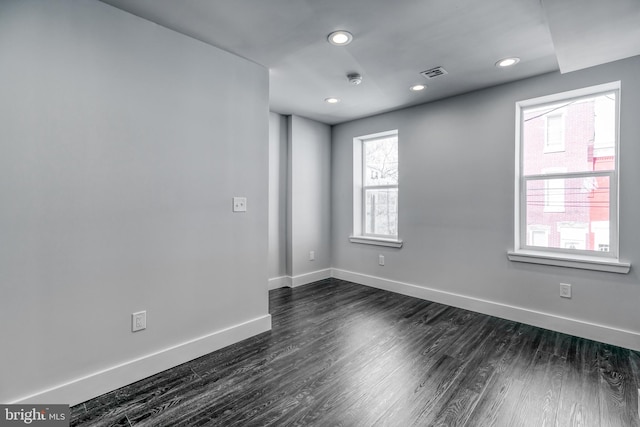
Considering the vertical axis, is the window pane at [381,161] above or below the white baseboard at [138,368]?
above

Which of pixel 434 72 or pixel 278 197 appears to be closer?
pixel 434 72

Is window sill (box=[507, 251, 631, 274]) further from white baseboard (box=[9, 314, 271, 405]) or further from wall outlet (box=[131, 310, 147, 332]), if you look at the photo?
wall outlet (box=[131, 310, 147, 332])

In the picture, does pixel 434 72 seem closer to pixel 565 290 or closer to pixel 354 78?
pixel 354 78

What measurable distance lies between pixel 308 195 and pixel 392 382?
2.92 metres

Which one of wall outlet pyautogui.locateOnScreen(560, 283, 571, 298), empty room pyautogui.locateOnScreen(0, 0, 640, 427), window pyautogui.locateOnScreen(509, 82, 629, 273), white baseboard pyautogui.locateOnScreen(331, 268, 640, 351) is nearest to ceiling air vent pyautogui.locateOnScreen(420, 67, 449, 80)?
empty room pyautogui.locateOnScreen(0, 0, 640, 427)

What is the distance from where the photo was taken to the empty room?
66.3 inches

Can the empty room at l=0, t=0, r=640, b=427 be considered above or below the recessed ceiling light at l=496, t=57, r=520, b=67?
below

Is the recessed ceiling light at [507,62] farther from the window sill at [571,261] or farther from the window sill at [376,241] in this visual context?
the window sill at [376,241]

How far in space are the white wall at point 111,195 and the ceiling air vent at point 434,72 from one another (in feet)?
5.37

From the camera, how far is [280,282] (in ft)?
14.1

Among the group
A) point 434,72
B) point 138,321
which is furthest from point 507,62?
point 138,321

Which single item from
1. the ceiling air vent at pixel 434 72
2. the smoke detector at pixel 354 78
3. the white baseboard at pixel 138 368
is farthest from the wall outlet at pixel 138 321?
the ceiling air vent at pixel 434 72

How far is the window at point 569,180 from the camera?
8.68ft

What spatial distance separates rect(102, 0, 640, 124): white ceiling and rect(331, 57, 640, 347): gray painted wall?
35 cm
